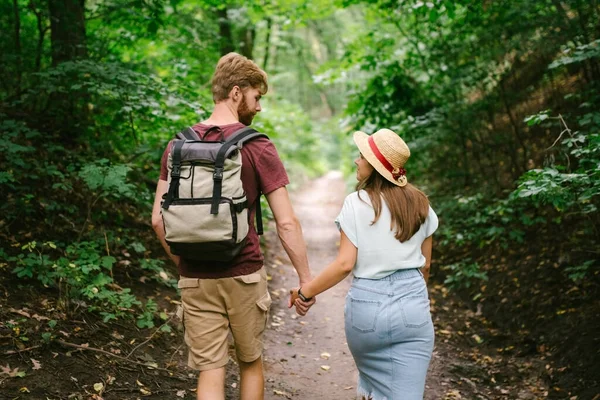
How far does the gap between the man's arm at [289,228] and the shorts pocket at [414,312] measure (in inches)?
24.7

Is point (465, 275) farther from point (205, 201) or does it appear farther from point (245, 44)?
point (245, 44)

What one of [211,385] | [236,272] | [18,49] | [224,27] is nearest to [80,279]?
[211,385]

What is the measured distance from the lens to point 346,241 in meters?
Answer: 2.79

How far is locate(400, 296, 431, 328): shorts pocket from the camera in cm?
272

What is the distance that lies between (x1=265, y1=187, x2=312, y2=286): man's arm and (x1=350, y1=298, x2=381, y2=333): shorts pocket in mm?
413

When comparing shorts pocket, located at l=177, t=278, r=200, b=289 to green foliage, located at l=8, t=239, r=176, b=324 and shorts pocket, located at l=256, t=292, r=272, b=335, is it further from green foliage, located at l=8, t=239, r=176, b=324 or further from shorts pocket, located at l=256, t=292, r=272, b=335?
green foliage, located at l=8, t=239, r=176, b=324

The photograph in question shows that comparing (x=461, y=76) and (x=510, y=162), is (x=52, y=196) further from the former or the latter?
(x=510, y=162)

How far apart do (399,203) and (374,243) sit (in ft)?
0.86

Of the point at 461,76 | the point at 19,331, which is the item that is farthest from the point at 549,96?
the point at 19,331

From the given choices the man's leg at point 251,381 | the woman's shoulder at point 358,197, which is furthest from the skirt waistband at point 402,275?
the man's leg at point 251,381

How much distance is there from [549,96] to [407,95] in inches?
92.3

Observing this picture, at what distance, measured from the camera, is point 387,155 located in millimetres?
2889

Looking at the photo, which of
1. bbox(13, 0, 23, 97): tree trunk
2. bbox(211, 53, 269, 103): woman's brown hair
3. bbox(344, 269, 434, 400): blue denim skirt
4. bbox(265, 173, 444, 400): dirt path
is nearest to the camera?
bbox(344, 269, 434, 400): blue denim skirt

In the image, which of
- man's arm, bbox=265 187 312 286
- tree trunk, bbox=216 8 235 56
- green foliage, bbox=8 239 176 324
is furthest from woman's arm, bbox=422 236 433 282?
tree trunk, bbox=216 8 235 56
